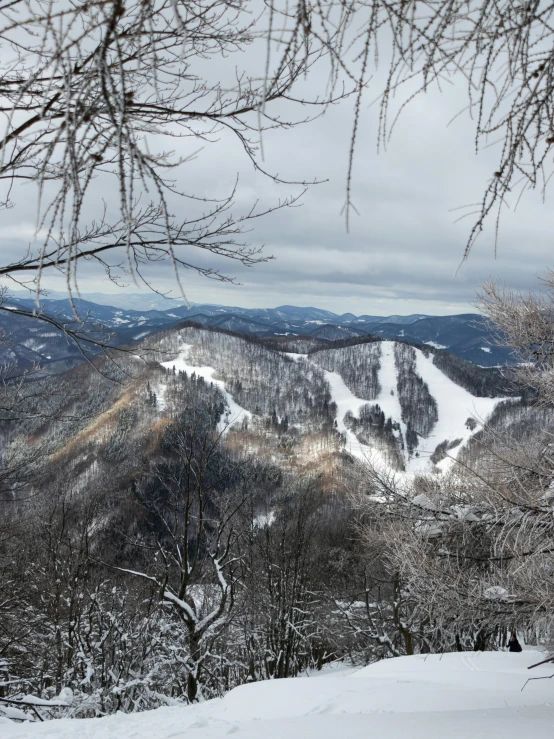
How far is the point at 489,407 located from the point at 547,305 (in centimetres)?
14842

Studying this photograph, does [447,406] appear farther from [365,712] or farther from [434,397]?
[365,712]

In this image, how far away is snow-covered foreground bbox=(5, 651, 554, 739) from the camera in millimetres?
4711

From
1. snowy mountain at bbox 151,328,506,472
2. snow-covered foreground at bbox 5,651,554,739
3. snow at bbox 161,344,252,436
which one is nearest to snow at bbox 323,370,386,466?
snowy mountain at bbox 151,328,506,472

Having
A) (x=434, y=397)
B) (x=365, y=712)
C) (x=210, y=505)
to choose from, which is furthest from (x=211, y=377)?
(x=365, y=712)

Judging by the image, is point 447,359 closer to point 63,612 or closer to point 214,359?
point 214,359

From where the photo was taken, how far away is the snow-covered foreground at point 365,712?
4711mm

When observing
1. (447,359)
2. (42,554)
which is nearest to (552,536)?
(42,554)

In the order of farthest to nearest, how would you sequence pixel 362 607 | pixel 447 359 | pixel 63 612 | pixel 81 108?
pixel 447 359 < pixel 362 607 < pixel 63 612 < pixel 81 108

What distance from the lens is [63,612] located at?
14.7 meters

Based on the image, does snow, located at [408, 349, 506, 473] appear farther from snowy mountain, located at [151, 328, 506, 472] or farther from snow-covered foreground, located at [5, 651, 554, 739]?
snow-covered foreground, located at [5, 651, 554, 739]

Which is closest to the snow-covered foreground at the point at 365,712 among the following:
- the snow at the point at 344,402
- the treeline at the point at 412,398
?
the snow at the point at 344,402

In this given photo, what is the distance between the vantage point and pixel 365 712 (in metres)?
5.95

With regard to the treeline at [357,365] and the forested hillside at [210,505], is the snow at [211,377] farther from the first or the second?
the treeline at [357,365]

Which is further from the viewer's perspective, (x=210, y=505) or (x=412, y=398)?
(x=412, y=398)
